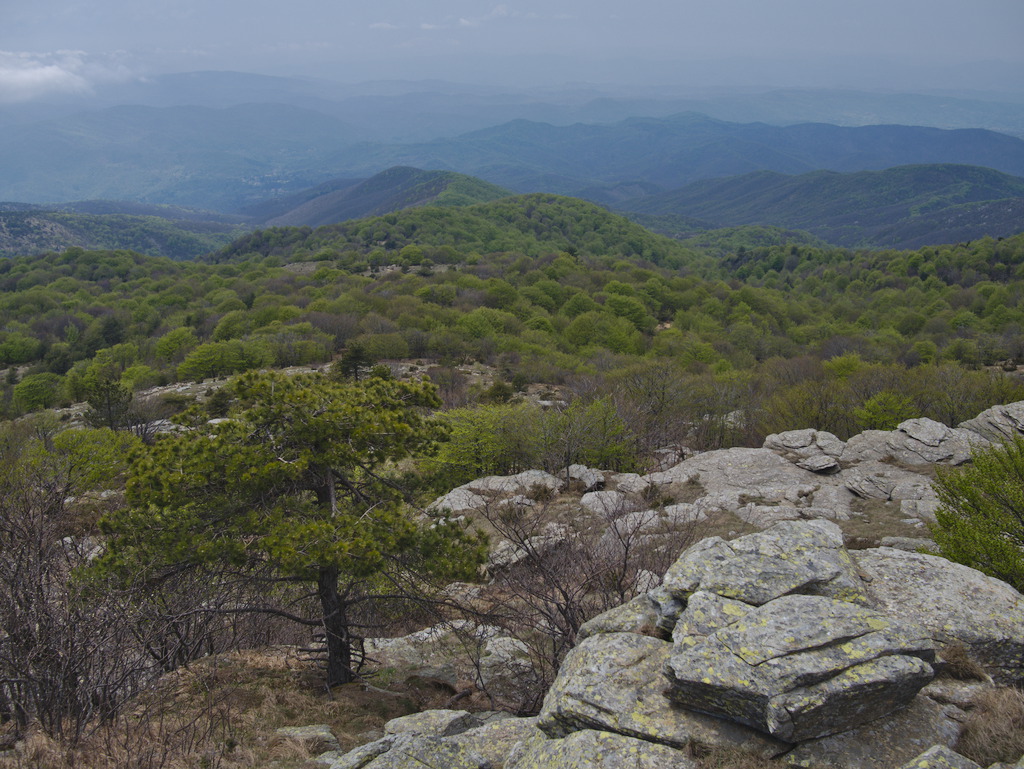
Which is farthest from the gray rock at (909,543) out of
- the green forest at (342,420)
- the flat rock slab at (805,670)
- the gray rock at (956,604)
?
the flat rock slab at (805,670)

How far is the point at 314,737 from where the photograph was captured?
7844mm

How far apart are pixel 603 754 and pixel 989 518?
788cm

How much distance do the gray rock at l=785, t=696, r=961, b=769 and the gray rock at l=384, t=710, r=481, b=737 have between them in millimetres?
4197

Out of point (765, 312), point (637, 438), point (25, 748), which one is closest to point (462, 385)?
point (637, 438)

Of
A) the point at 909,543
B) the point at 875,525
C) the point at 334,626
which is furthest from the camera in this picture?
the point at 875,525

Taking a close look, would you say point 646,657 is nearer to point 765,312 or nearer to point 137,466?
point 137,466

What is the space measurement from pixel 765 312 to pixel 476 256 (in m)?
56.8

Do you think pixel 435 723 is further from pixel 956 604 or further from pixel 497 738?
pixel 956 604

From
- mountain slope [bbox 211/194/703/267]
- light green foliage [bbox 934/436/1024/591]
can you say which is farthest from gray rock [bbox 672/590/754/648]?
mountain slope [bbox 211/194/703/267]

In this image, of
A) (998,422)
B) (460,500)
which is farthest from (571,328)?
(460,500)

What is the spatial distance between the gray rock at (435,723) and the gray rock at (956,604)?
5369mm

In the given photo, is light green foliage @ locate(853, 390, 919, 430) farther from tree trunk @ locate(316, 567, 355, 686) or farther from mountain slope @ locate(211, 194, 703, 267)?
mountain slope @ locate(211, 194, 703, 267)

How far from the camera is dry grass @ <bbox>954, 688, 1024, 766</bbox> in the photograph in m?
5.02

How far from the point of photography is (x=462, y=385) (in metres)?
50.9
